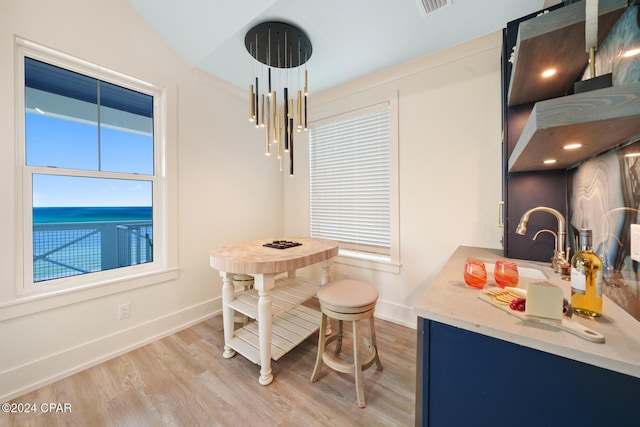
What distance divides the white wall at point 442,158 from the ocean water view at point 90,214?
246 centimetres

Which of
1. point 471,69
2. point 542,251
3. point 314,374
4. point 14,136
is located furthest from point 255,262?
point 471,69

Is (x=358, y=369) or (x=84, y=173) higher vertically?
(x=84, y=173)

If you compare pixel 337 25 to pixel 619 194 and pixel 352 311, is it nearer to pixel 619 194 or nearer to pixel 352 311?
pixel 619 194

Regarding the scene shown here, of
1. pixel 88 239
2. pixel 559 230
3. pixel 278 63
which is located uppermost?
pixel 278 63

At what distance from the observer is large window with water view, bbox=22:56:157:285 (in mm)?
1678

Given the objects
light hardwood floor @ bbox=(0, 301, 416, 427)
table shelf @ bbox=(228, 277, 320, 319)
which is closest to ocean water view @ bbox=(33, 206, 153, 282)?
light hardwood floor @ bbox=(0, 301, 416, 427)

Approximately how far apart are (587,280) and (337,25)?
2.23 m

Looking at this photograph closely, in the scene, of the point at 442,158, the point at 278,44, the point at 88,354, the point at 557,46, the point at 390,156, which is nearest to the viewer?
the point at 557,46

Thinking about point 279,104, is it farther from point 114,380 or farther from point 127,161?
point 114,380

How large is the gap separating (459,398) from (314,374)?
1.14 metres

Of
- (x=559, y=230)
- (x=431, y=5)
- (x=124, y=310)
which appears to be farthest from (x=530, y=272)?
(x=124, y=310)

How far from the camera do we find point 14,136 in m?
1.54

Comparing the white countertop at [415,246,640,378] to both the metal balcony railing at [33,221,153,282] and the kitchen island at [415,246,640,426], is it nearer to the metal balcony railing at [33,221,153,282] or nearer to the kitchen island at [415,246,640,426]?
the kitchen island at [415,246,640,426]

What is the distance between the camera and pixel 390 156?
2484 millimetres
